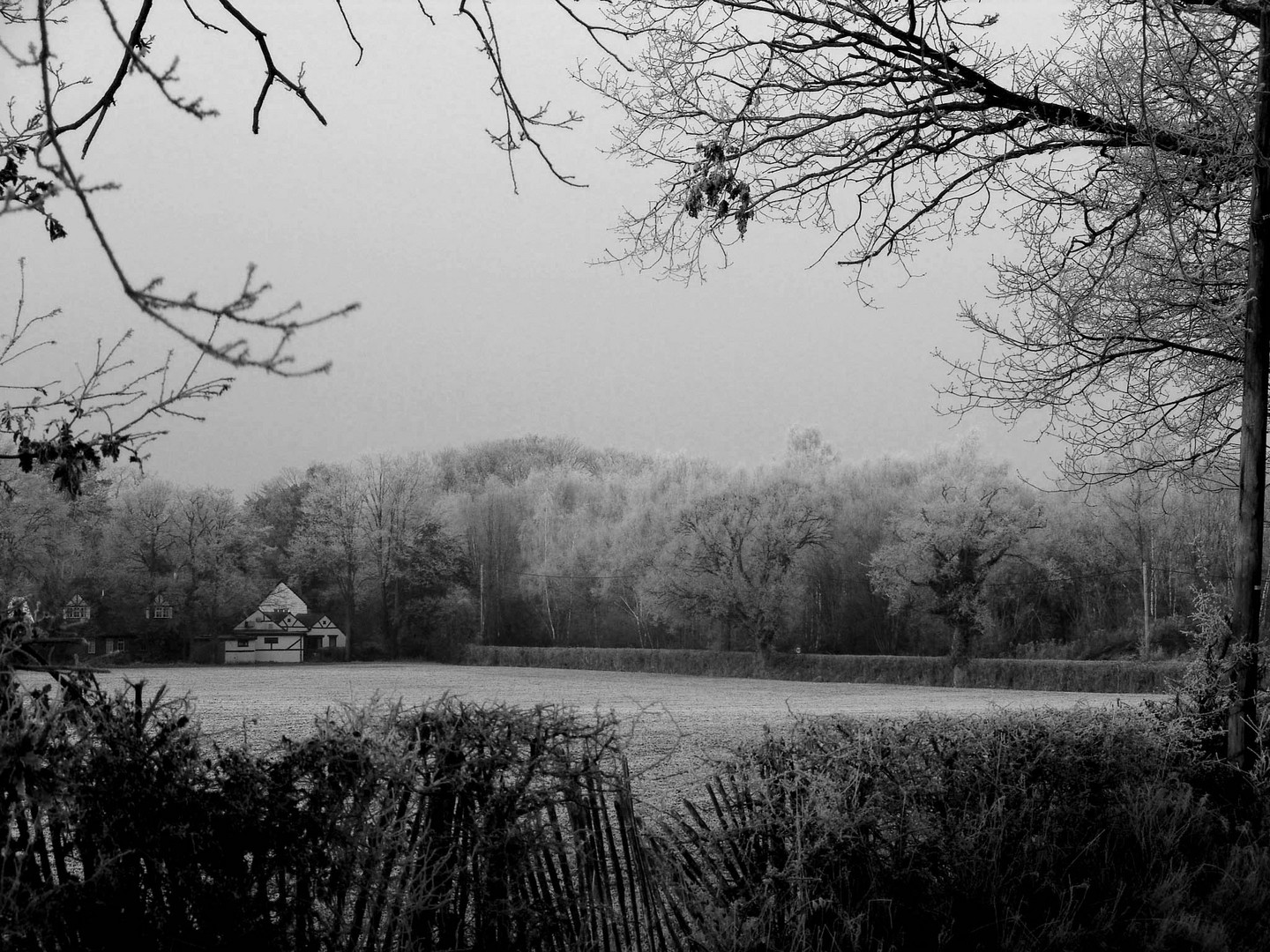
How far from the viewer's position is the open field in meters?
19.1

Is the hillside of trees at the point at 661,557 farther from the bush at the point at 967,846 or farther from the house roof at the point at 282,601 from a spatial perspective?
the bush at the point at 967,846

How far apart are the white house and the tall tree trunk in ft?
222

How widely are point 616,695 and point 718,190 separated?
1238 inches

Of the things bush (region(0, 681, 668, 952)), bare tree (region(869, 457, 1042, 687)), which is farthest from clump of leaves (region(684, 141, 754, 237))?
bare tree (region(869, 457, 1042, 687))

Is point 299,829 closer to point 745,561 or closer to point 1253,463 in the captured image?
point 1253,463

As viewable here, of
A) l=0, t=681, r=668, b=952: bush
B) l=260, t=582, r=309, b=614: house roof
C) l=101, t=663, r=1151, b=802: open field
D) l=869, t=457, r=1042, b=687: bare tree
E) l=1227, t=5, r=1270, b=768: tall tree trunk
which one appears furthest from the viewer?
l=260, t=582, r=309, b=614: house roof

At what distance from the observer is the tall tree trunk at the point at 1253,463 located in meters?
8.16

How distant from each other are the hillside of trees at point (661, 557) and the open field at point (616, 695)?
4.24 metres

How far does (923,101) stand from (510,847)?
23.2 ft

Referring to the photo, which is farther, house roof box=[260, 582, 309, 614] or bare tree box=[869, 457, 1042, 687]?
house roof box=[260, 582, 309, 614]

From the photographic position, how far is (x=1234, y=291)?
10.3 metres

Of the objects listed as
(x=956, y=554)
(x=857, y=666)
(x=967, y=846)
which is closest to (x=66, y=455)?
(x=967, y=846)

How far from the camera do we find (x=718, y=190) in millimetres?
8336

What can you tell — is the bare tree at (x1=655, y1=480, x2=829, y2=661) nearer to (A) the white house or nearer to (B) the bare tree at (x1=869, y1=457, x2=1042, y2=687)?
(B) the bare tree at (x1=869, y1=457, x2=1042, y2=687)
